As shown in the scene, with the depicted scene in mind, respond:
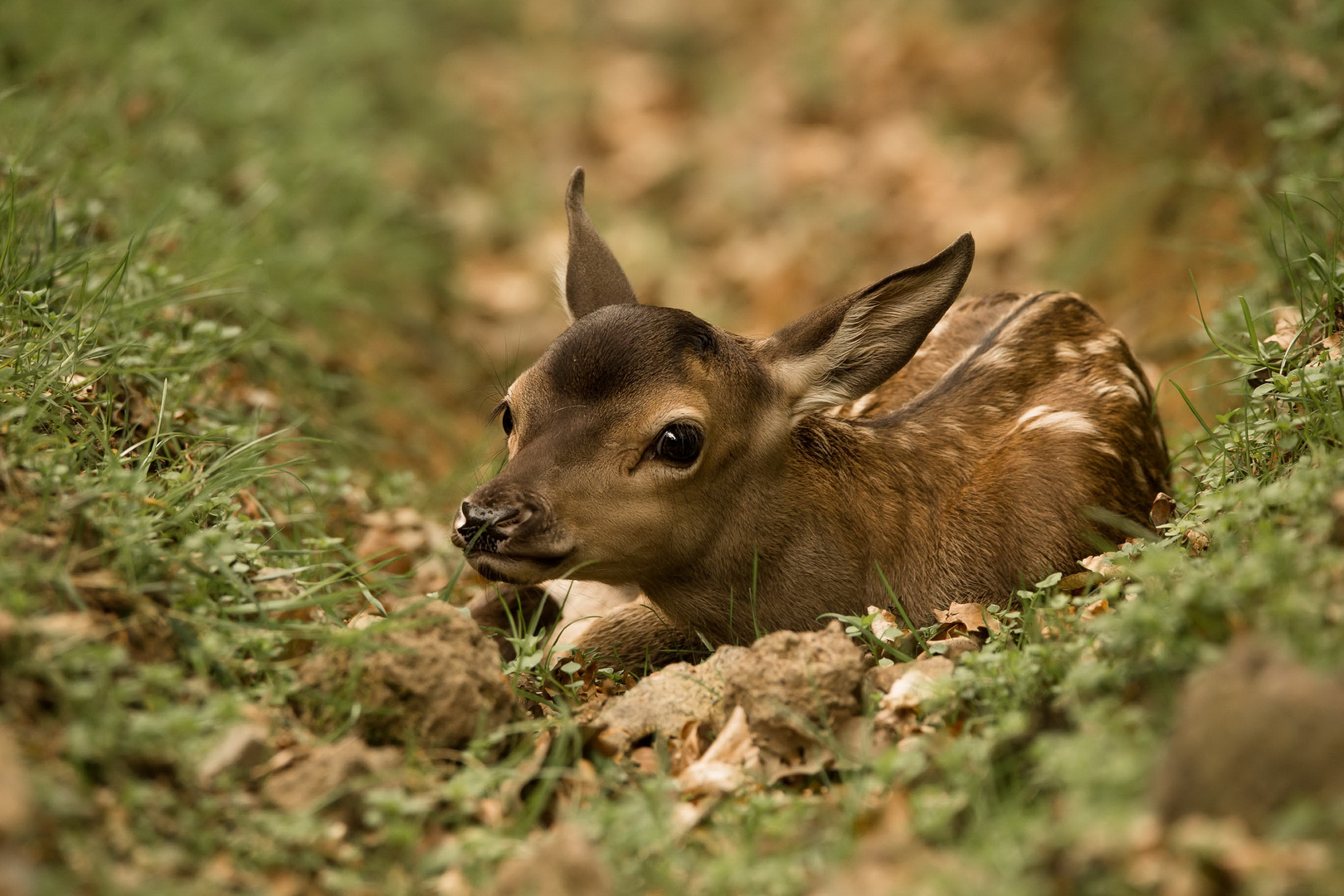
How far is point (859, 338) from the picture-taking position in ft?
17.0

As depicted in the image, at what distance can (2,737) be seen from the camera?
9.70ft

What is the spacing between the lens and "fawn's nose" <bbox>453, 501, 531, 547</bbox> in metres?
4.39

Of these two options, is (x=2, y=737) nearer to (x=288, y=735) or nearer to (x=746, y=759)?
(x=288, y=735)

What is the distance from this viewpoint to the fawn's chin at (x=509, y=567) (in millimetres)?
4422

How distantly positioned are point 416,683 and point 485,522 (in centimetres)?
81

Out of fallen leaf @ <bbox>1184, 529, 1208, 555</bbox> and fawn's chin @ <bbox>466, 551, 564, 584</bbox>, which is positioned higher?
fallen leaf @ <bbox>1184, 529, 1208, 555</bbox>

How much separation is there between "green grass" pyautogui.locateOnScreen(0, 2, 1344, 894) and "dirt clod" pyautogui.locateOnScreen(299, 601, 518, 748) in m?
0.07

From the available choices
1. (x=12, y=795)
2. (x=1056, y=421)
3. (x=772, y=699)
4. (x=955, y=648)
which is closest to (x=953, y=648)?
(x=955, y=648)

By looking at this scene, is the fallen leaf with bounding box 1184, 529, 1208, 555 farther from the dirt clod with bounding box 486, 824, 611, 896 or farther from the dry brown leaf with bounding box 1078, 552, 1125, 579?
the dirt clod with bounding box 486, 824, 611, 896

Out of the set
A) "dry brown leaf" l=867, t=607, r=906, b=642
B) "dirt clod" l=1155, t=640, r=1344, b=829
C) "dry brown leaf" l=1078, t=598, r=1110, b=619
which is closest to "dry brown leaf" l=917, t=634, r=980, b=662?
"dry brown leaf" l=867, t=607, r=906, b=642

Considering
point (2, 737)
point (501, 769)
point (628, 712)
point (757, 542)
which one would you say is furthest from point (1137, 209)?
point (2, 737)

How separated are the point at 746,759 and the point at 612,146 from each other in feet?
33.4

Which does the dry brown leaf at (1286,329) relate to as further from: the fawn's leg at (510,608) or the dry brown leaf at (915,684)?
the fawn's leg at (510,608)

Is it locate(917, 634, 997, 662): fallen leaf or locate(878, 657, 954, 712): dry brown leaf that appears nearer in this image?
locate(878, 657, 954, 712): dry brown leaf
